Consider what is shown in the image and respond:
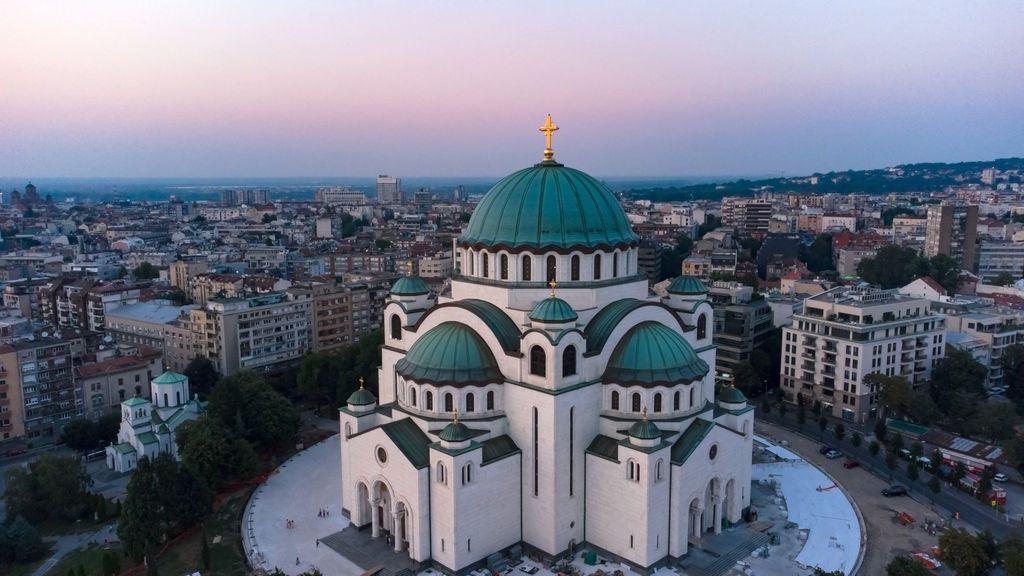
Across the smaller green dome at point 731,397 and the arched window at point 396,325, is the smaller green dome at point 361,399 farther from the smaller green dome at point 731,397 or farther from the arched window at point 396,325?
the smaller green dome at point 731,397

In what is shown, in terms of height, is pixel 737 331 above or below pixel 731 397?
below

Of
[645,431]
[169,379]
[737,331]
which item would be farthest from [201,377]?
[737,331]

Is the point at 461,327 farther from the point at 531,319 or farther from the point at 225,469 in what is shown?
the point at 225,469

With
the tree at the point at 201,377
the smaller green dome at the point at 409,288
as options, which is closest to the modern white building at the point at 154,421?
the tree at the point at 201,377

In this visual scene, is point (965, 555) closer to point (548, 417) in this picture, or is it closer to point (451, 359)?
point (548, 417)

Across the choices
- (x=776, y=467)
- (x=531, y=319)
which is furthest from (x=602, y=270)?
Result: (x=776, y=467)
